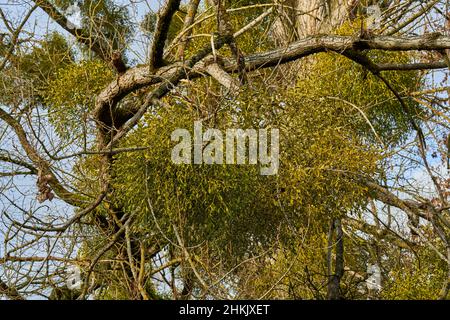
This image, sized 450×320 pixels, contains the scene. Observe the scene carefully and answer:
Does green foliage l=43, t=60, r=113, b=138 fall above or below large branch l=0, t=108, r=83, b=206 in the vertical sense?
above

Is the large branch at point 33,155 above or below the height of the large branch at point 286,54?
below

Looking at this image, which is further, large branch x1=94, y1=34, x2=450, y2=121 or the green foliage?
the green foliage

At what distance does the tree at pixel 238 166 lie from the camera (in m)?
2.90

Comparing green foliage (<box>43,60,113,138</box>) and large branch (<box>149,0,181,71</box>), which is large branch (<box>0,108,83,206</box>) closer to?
green foliage (<box>43,60,113,138</box>)

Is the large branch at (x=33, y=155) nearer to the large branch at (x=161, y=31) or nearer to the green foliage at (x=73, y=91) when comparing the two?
the green foliage at (x=73, y=91)

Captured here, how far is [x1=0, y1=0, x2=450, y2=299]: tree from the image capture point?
2898mm

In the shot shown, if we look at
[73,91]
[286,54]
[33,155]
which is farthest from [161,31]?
[73,91]

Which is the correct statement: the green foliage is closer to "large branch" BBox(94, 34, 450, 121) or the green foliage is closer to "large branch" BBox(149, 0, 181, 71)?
"large branch" BBox(94, 34, 450, 121)

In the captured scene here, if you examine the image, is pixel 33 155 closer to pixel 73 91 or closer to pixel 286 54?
pixel 73 91

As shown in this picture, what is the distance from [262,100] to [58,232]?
1213 millimetres

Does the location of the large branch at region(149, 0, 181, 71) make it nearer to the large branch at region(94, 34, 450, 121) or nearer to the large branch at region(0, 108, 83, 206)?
the large branch at region(94, 34, 450, 121)
